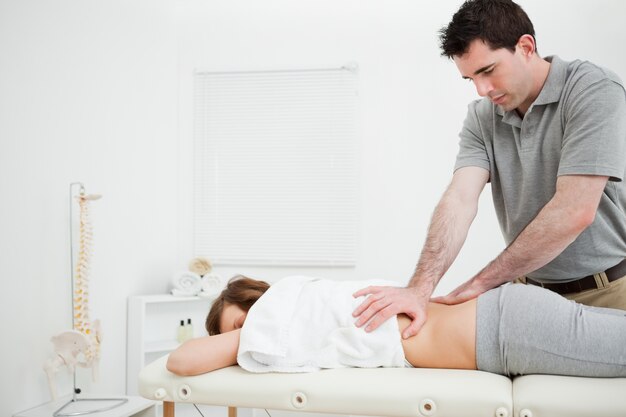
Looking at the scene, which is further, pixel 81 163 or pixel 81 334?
pixel 81 163

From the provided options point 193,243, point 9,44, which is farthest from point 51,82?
point 193,243

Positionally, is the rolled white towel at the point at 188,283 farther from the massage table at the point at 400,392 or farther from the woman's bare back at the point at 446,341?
the woman's bare back at the point at 446,341

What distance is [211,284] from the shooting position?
10.4ft

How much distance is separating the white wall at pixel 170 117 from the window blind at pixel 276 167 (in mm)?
80

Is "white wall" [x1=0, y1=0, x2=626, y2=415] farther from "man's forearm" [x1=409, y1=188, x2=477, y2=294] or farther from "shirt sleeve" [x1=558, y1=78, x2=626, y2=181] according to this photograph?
"shirt sleeve" [x1=558, y1=78, x2=626, y2=181]

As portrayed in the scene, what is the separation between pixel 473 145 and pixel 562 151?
35 cm

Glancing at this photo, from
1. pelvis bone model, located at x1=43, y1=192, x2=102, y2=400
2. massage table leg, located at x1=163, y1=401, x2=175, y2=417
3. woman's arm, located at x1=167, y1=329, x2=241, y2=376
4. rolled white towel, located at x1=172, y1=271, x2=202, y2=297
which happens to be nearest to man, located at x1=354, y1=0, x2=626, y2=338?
woman's arm, located at x1=167, y1=329, x2=241, y2=376

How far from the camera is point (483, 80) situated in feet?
5.49

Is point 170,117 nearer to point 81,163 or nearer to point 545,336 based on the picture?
point 81,163

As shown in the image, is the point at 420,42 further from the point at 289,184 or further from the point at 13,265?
the point at 13,265

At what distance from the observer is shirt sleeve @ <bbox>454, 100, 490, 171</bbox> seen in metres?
1.83

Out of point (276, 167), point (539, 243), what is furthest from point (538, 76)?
point (276, 167)

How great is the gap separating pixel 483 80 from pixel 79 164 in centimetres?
177

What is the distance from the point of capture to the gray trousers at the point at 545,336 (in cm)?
121
